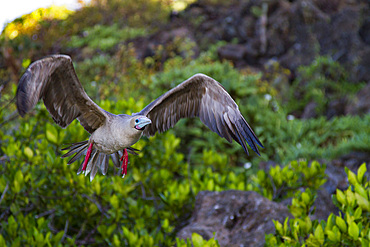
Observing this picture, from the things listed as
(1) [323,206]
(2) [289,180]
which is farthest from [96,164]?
(1) [323,206]

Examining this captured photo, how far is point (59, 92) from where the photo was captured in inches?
116

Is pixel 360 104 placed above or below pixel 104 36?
below

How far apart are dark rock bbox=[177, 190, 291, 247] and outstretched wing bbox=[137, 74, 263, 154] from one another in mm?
1166

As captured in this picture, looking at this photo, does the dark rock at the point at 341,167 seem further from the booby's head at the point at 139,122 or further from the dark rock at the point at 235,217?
the booby's head at the point at 139,122

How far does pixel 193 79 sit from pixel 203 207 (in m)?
1.67

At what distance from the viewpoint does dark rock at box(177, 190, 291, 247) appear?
12.8 ft

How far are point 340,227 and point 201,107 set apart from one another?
5.13 feet

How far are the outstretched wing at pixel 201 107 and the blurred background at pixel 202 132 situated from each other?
999 millimetres

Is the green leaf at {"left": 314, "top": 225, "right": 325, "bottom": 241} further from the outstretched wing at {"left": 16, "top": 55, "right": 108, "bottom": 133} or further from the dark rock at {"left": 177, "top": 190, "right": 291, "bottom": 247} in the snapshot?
the outstretched wing at {"left": 16, "top": 55, "right": 108, "bottom": 133}

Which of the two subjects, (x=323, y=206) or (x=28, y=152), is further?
(x=323, y=206)

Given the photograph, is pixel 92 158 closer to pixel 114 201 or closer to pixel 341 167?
pixel 114 201

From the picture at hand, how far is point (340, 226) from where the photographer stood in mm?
3088

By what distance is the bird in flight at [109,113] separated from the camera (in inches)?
98.9

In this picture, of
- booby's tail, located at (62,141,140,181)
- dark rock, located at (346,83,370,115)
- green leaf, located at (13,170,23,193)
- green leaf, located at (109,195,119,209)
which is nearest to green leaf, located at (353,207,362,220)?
booby's tail, located at (62,141,140,181)
